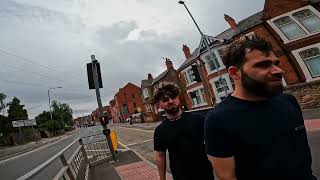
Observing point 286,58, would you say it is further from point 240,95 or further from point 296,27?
point 240,95

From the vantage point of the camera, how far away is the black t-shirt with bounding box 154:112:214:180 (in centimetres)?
326

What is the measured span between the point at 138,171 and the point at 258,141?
27.7ft

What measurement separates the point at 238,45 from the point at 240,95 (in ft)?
1.18

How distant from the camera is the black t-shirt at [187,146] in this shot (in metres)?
3.26

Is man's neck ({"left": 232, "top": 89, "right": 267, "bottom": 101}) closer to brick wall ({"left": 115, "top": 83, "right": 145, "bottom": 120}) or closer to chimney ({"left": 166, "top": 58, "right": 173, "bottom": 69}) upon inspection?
chimney ({"left": 166, "top": 58, "right": 173, "bottom": 69})

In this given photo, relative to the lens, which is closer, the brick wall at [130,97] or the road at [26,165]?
the road at [26,165]

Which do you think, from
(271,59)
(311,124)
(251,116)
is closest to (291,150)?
(251,116)

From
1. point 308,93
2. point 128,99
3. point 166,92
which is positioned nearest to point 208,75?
point 308,93

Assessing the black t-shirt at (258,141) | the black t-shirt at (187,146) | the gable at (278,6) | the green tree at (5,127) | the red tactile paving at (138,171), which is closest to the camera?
the black t-shirt at (258,141)

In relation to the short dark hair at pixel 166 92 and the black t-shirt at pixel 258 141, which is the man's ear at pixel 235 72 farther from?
the short dark hair at pixel 166 92

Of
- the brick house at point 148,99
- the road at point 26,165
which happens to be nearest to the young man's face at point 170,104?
the road at point 26,165

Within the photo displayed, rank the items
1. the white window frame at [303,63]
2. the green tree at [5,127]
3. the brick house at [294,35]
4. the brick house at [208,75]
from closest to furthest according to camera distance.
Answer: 1. the brick house at [294,35]
2. the white window frame at [303,63]
3. the brick house at [208,75]
4. the green tree at [5,127]

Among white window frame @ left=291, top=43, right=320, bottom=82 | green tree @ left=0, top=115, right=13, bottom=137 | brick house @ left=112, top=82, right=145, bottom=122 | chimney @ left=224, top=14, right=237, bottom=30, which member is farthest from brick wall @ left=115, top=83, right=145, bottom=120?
white window frame @ left=291, top=43, right=320, bottom=82

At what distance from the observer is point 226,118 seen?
1879 millimetres
